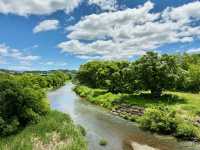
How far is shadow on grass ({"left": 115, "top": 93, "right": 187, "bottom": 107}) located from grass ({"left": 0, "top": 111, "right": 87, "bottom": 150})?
22959 mm

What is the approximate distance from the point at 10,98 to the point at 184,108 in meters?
26.6

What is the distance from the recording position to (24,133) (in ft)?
97.0

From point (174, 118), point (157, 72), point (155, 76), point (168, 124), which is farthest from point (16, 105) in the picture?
point (157, 72)

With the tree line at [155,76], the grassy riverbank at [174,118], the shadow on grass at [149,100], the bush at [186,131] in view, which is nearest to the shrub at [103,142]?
the grassy riverbank at [174,118]

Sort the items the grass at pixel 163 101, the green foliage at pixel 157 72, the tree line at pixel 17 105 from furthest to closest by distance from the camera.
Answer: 1. the green foliage at pixel 157 72
2. the grass at pixel 163 101
3. the tree line at pixel 17 105

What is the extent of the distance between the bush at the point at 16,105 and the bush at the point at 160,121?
14.7 m

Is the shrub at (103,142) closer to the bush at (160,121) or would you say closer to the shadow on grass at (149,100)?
the bush at (160,121)

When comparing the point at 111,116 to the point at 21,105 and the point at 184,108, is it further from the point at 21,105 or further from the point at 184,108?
the point at 21,105

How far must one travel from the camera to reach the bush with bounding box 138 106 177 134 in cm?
3644

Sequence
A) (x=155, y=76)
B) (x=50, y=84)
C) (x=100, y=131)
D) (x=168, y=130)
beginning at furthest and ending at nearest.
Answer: (x=50, y=84) < (x=155, y=76) < (x=100, y=131) < (x=168, y=130)

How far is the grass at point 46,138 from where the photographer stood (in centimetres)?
2633

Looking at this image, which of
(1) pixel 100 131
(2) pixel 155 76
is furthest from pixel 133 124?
(2) pixel 155 76

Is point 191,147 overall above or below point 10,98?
below

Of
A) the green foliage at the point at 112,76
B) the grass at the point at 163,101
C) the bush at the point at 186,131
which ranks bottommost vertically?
the bush at the point at 186,131
